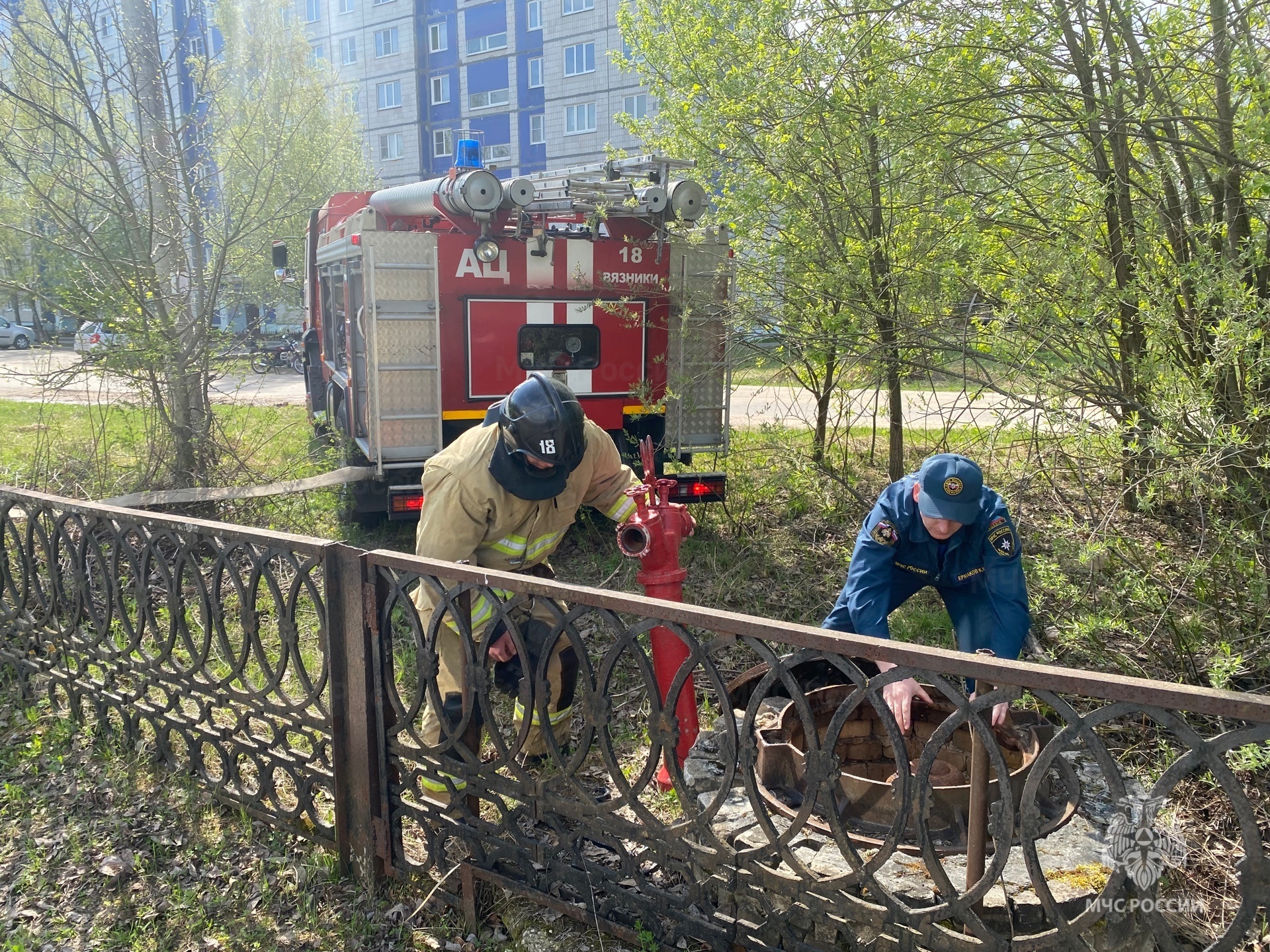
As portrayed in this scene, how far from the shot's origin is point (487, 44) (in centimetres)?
3638

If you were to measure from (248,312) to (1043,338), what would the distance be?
253 inches

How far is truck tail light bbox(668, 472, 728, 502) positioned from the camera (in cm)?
639

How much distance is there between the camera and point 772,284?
574cm

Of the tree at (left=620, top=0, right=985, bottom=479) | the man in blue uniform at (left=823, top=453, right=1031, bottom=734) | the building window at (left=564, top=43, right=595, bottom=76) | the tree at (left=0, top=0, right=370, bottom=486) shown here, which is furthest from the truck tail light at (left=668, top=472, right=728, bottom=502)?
the building window at (left=564, top=43, right=595, bottom=76)

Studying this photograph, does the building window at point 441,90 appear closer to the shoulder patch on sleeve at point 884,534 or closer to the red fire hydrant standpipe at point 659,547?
the red fire hydrant standpipe at point 659,547

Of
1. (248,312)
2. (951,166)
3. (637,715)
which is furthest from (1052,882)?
(248,312)

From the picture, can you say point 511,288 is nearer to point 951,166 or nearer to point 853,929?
point 951,166

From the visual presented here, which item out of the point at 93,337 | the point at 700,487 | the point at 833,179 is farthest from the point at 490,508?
the point at 93,337

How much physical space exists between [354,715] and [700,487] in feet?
12.6

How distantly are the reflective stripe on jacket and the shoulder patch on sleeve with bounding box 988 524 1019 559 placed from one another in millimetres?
1293

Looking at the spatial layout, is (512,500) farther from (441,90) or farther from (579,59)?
(441,90)

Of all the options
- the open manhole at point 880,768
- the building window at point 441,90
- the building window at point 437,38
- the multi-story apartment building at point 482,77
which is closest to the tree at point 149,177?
the open manhole at point 880,768

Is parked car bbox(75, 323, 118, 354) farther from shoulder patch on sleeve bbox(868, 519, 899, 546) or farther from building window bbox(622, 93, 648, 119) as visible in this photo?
building window bbox(622, 93, 648, 119)

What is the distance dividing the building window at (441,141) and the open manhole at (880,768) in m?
36.6
